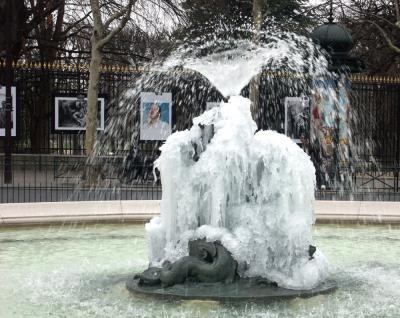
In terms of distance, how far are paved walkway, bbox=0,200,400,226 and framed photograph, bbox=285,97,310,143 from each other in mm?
10334

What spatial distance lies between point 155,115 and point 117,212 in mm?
11139

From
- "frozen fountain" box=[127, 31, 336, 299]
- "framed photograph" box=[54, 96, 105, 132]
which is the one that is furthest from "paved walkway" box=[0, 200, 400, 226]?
"framed photograph" box=[54, 96, 105, 132]

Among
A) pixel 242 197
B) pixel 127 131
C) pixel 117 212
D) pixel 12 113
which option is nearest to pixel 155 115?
pixel 127 131

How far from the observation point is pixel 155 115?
2356cm

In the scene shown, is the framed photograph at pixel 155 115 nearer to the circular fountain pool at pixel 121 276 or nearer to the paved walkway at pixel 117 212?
the paved walkway at pixel 117 212

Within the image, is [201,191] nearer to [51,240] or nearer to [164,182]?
[164,182]

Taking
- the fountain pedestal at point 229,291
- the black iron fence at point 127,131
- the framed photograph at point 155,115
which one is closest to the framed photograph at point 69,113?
the black iron fence at point 127,131

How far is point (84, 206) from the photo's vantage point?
1293 centimetres

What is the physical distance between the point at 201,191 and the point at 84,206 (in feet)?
19.2

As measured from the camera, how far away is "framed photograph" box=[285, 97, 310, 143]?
23625mm

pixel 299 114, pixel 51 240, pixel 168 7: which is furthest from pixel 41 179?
pixel 51 240

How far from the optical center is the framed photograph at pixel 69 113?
2417 centimetres

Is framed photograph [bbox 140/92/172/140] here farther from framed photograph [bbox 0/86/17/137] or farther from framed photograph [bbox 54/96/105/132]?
framed photograph [bbox 0/86/17/137]

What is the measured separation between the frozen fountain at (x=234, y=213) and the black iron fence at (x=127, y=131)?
11.2m
